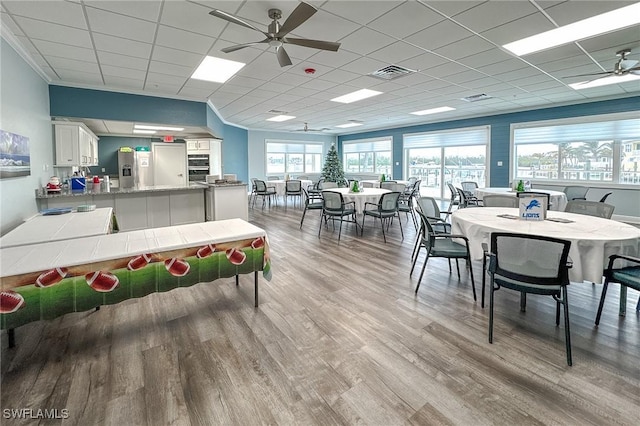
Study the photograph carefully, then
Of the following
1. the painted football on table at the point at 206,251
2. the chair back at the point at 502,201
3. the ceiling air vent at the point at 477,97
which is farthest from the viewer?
the ceiling air vent at the point at 477,97

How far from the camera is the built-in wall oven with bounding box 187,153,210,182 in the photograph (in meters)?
9.33

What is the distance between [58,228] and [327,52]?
11.7ft

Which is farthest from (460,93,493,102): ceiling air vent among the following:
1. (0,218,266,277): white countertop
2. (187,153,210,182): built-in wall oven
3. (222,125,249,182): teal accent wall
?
(222,125,249,182): teal accent wall

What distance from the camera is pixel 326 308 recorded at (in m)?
2.76

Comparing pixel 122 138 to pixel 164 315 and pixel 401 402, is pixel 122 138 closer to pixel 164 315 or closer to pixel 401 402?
pixel 164 315

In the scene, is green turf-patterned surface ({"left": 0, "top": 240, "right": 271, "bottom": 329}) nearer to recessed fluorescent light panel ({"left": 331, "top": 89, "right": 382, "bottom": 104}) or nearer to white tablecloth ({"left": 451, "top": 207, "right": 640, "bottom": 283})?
white tablecloth ({"left": 451, "top": 207, "right": 640, "bottom": 283})

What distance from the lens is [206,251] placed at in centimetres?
237

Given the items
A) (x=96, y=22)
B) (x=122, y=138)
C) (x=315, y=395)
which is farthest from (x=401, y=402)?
(x=122, y=138)

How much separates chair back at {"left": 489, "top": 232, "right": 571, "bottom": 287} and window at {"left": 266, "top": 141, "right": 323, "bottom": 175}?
1165 cm

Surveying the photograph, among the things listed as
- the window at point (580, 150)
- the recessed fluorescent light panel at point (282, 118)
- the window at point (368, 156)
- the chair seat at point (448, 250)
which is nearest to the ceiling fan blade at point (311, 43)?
the chair seat at point (448, 250)

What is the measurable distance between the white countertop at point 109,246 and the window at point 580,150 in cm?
850

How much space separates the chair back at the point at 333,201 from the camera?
17.3 ft

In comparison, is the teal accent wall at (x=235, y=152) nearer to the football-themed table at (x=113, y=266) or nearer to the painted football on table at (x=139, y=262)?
the football-themed table at (x=113, y=266)

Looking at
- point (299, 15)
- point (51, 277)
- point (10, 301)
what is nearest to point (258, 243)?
point (51, 277)
